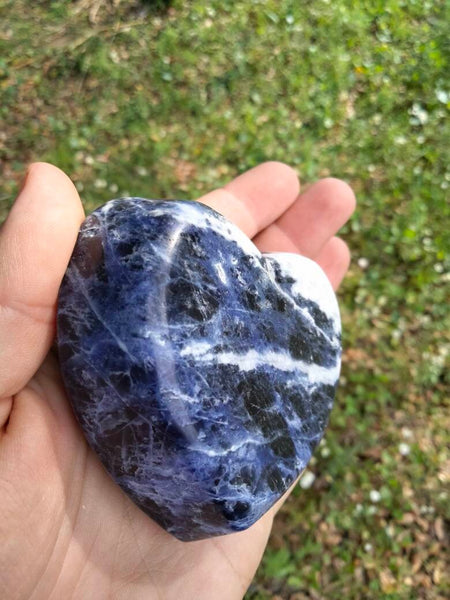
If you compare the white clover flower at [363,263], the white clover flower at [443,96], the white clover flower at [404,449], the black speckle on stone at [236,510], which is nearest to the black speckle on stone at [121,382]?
the black speckle on stone at [236,510]

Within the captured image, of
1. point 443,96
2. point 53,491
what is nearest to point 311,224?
point 53,491

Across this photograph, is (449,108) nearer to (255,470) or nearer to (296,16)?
(296,16)

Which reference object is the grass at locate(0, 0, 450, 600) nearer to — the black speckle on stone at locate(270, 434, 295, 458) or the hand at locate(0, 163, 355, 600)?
the hand at locate(0, 163, 355, 600)

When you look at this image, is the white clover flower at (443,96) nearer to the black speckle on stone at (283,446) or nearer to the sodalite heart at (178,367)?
the sodalite heart at (178,367)

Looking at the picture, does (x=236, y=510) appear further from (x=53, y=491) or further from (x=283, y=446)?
(x=53, y=491)

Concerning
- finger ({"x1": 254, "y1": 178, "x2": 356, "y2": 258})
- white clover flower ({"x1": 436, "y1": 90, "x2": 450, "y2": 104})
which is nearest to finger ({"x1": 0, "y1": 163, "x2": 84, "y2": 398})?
finger ({"x1": 254, "y1": 178, "x2": 356, "y2": 258})
